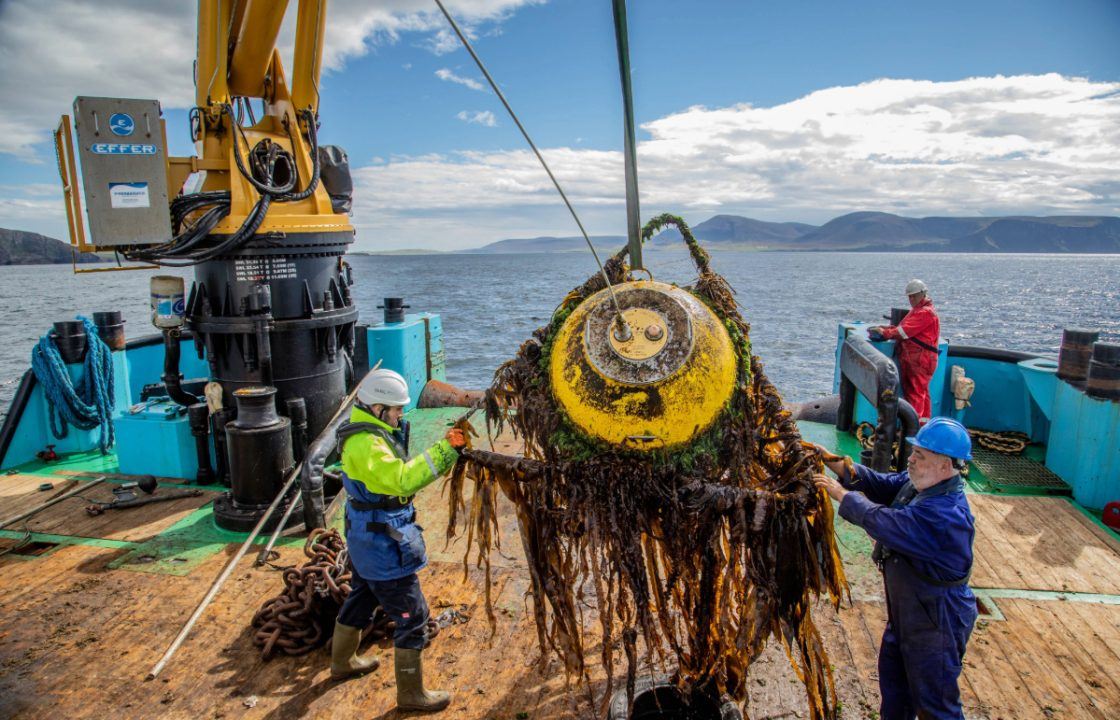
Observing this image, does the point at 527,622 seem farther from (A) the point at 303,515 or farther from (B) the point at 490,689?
(A) the point at 303,515

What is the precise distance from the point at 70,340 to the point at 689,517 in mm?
8217

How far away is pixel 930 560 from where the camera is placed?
9.62ft

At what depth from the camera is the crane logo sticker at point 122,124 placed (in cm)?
589

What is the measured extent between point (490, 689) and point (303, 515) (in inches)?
112

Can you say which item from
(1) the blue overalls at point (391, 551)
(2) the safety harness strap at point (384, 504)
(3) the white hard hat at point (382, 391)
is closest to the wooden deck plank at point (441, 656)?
(1) the blue overalls at point (391, 551)

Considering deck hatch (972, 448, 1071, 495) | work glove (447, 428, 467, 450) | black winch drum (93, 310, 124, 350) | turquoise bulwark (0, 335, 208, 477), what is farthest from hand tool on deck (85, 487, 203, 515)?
deck hatch (972, 448, 1071, 495)

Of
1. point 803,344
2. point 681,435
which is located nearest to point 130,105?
point 681,435

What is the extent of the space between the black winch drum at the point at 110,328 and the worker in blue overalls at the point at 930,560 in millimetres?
8885

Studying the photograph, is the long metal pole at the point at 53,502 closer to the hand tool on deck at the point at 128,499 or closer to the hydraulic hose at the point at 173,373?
the hand tool on deck at the point at 128,499

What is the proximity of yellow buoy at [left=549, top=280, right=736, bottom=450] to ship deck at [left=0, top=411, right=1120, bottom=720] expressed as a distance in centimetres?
170

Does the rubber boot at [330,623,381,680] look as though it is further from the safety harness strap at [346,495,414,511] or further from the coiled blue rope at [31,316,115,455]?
the coiled blue rope at [31,316,115,455]

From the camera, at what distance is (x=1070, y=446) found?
6426 mm

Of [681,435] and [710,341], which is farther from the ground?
[710,341]

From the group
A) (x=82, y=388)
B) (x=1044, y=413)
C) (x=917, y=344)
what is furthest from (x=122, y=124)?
(x=1044, y=413)
